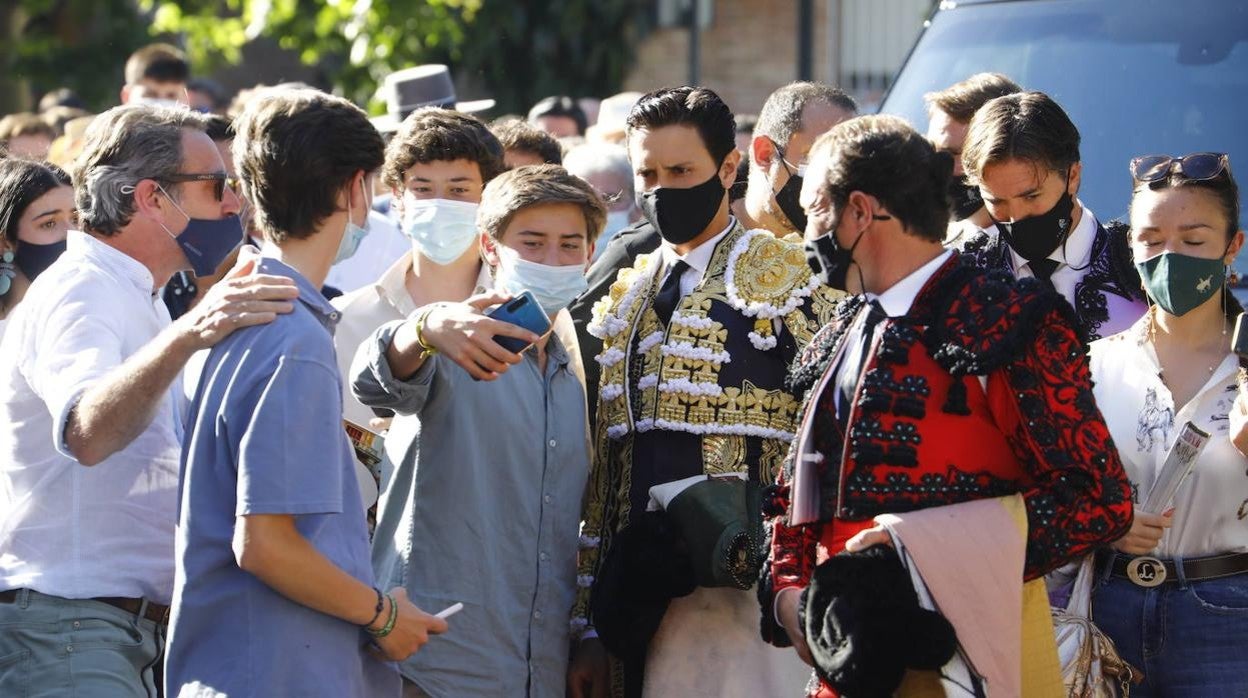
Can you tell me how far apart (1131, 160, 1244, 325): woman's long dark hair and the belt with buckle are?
2.06 feet

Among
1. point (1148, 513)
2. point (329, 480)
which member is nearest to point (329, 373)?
point (329, 480)

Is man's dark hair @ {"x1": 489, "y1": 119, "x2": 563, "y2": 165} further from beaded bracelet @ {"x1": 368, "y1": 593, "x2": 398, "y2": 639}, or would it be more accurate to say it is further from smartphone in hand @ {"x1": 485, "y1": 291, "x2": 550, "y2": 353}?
beaded bracelet @ {"x1": 368, "y1": 593, "x2": 398, "y2": 639}

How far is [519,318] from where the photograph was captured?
3729 millimetres

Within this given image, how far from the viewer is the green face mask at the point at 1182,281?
169 inches

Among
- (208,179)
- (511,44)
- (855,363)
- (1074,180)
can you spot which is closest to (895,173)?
(855,363)

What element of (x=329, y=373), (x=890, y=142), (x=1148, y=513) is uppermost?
(x=890, y=142)

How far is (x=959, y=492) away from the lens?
137 inches

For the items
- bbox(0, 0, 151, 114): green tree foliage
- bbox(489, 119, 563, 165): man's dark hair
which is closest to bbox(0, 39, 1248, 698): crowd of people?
bbox(489, 119, 563, 165): man's dark hair

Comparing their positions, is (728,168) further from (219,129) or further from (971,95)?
(219,129)

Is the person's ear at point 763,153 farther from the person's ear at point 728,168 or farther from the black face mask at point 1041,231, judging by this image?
the black face mask at point 1041,231

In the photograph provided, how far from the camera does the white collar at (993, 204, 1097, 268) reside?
4887 mm

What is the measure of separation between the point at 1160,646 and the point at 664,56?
1304 centimetres

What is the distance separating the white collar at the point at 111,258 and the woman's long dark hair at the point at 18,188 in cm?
92

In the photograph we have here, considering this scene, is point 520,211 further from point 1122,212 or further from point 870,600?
point 1122,212
